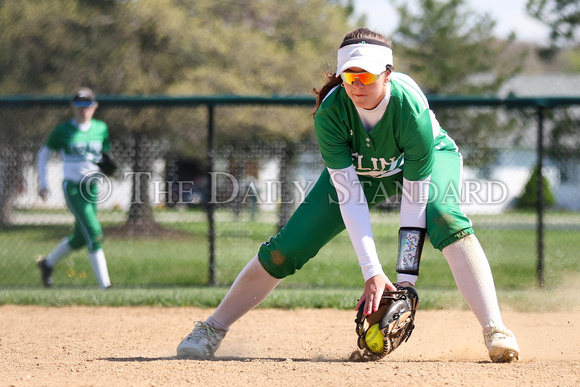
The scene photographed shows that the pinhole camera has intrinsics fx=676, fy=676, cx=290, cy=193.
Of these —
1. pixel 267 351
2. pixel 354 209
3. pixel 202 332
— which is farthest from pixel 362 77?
pixel 267 351

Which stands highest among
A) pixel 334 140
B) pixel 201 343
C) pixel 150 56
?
pixel 150 56

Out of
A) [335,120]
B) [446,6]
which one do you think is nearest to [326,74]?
[335,120]

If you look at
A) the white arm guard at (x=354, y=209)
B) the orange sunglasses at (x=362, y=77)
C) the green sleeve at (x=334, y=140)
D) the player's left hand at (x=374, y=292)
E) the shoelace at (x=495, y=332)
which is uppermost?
the orange sunglasses at (x=362, y=77)

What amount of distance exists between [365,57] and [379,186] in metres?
0.91

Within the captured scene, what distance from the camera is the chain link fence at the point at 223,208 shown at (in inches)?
289

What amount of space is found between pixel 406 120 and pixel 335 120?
0.36m

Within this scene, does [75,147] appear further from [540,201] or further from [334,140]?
[540,201]

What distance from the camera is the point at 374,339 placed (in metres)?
3.49

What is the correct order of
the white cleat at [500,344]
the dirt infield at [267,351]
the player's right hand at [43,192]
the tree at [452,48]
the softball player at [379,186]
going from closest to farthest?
1. the dirt infield at [267,351]
2. the softball player at [379,186]
3. the white cleat at [500,344]
4. the player's right hand at [43,192]
5. the tree at [452,48]

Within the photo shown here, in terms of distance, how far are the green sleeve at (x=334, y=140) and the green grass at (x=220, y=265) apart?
117 inches

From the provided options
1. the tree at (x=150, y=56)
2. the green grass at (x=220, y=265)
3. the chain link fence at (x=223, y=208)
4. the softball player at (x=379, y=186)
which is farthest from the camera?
the tree at (x=150, y=56)

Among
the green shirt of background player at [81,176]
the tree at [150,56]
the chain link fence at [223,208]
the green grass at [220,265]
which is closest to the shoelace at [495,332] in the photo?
the green grass at [220,265]

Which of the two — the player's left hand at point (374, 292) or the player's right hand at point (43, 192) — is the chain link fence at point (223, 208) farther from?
the player's left hand at point (374, 292)

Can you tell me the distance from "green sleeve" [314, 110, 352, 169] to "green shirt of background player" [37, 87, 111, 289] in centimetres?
403
